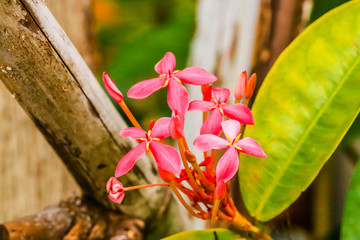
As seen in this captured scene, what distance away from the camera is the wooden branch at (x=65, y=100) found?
355mm

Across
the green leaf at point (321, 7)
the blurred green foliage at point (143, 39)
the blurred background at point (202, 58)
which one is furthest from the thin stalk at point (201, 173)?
the blurred green foliage at point (143, 39)

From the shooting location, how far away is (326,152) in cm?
41

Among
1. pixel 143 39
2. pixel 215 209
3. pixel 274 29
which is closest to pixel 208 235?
pixel 215 209

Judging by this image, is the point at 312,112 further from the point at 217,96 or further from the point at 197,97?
the point at 197,97

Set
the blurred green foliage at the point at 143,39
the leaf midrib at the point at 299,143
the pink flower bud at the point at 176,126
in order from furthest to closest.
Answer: the blurred green foliage at the point at 143,39, the leaf midrib at the point at 299,143, the pink flower bud at the point at 176,126

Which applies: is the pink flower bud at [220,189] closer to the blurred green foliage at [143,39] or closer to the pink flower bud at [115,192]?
the pink flower bud at [115,192]

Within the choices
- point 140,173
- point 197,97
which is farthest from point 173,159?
point 197,97

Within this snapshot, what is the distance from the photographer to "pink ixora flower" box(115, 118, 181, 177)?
307mm

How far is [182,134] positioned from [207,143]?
0.9 inches

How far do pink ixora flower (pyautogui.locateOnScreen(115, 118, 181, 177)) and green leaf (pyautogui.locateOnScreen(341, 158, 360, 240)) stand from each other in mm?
251

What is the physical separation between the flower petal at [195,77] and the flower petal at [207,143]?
0.19 feet

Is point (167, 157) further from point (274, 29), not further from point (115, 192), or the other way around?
point (274, 29)

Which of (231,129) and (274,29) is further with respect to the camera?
(274,29)

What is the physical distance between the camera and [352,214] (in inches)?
17.3
